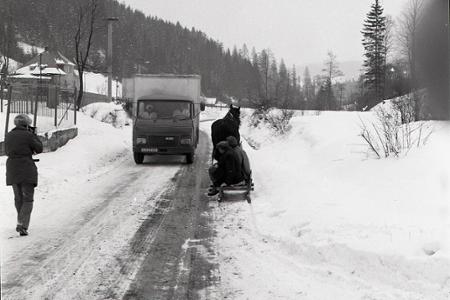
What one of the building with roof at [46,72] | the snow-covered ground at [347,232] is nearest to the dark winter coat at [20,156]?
the snow-covered ground at [347,232]

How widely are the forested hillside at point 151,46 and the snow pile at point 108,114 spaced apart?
70.1m

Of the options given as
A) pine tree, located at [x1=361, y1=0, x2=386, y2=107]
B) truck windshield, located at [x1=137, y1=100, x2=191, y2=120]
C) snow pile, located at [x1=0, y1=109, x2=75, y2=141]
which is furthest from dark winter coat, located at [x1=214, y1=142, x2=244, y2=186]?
pine tree, located at [x1=361, y1=0, x2=386, y2=107]

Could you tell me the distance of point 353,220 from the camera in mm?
6664

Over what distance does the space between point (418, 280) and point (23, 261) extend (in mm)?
4544

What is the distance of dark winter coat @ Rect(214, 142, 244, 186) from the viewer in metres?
9.55

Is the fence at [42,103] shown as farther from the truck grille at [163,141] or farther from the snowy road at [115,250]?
the snowy road at [115,250]

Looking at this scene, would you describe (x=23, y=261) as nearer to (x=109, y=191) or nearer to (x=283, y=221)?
(x=283, y=221)

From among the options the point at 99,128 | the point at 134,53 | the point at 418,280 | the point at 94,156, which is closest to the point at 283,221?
the point at 418,280

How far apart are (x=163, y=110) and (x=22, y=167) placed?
9.29 m

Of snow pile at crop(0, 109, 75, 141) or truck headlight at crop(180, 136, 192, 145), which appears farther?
truck headlight at crop(180, 136, 192, 145)

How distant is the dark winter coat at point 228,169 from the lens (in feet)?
31.3

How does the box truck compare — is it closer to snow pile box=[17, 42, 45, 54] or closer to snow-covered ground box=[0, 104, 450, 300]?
snow-covered ground box=[0, 104, 450, 300]

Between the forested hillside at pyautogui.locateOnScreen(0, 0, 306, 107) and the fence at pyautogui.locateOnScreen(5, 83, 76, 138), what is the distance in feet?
286

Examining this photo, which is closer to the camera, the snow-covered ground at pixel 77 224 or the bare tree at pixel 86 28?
the snow-covered ground at pixel 77 224
